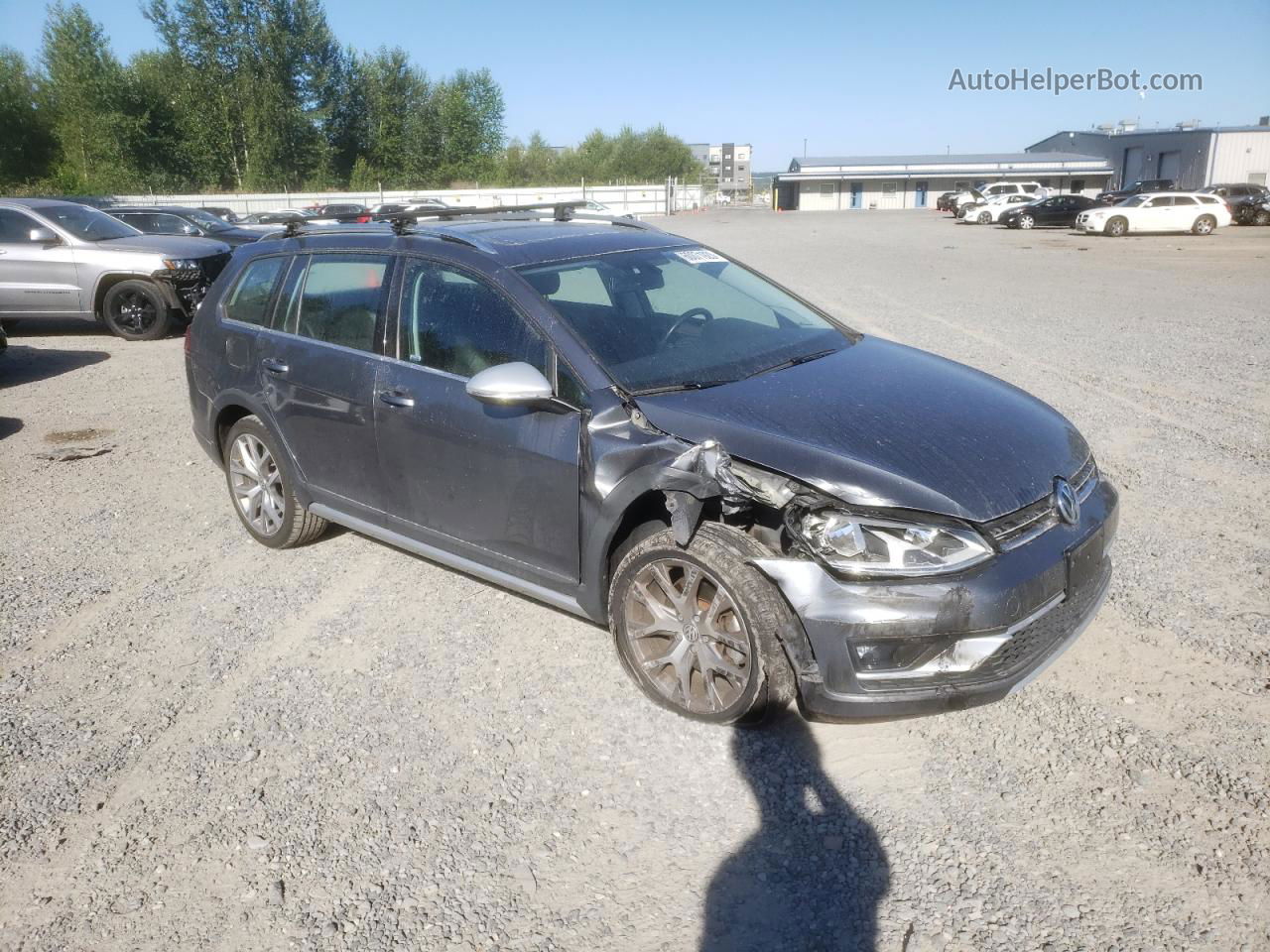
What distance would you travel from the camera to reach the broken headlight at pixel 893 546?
2953 mm

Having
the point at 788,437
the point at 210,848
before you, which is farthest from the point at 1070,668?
the point at 210,848

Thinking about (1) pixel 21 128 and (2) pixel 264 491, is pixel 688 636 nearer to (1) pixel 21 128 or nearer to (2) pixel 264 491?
(2) pixel 264 491

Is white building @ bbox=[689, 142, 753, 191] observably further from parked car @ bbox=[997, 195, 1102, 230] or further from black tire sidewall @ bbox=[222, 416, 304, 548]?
black tire sidewall @ bbox=[222, 416, 304, 548]

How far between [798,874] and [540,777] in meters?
0.95

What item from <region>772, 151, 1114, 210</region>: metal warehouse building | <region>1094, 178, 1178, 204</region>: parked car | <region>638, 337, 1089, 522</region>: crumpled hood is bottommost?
<region>638, 337, 1089, 522</region>: crumpled hood

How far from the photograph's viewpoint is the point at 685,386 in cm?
364

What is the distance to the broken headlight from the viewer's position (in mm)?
2953

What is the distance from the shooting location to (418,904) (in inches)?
104

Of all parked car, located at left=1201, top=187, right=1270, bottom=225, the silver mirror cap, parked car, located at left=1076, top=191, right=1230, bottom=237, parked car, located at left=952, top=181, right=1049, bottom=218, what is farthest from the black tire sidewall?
parked car, located at left=952, top=181, right=1049, bottom=218

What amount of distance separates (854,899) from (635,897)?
615mm

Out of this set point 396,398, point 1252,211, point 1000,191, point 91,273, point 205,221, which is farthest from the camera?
point 1000,191

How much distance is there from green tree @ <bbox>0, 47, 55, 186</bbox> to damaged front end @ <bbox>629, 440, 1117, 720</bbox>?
6491cm

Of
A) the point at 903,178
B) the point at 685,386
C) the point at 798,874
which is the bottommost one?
the point at 798,874

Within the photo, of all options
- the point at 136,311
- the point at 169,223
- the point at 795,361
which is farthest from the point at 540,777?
the point at 169,223
